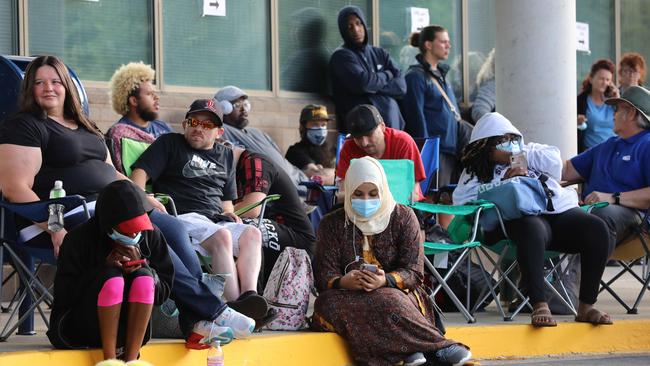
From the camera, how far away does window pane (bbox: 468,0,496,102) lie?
13703 mm

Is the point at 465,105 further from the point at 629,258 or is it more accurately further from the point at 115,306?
the point at 115,306

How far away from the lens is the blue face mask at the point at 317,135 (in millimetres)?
11406

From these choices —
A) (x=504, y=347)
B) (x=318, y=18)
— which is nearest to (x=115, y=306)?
(x=504, y=347)

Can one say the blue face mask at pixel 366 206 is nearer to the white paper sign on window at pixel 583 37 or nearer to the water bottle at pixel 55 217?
the water bottle at pixel 55 217

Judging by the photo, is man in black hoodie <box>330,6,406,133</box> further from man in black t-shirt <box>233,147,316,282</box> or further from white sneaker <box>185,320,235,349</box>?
white sneaker <box>185,320,235,349</box>

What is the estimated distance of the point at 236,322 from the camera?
693cm

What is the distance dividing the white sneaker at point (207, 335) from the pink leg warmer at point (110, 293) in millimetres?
635

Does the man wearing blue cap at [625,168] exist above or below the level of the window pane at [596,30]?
below

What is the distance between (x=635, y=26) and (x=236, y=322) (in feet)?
30.8

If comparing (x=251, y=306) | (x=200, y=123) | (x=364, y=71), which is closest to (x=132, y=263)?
(x=251, y=306)

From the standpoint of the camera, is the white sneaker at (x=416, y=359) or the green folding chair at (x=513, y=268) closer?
the white sneaker at (x=416, y=359)

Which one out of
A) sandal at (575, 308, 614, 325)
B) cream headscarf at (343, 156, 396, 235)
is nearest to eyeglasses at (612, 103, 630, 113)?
sandal at (575, 308, 614, 325)

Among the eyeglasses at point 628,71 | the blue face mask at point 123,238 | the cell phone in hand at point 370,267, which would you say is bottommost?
the cell phone in hand at point 370,267

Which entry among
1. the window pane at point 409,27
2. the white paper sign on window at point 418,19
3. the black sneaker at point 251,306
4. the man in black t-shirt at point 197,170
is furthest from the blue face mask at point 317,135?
the black sneaker at point 251,306
